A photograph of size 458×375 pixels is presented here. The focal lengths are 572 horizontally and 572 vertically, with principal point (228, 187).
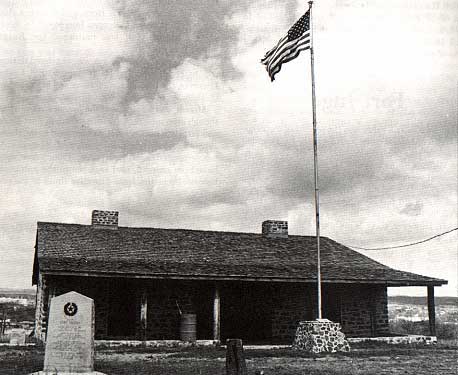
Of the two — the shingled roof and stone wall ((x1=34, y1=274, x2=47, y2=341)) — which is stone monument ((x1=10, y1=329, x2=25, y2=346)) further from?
the shingled roof

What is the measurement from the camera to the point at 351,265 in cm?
2125

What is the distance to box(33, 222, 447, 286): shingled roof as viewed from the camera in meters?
17.5

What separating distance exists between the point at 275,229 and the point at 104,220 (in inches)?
281

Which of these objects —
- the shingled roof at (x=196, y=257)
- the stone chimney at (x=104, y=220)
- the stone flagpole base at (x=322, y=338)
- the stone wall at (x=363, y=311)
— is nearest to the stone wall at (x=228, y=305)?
the stone wall at (x=363, y=311)

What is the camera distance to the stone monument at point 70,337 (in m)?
10.4

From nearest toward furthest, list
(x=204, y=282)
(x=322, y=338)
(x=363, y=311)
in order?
(x=322, y=338) → (x=204, y=282) → (x=363, y=311)

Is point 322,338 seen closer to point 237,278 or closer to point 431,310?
point 237,278

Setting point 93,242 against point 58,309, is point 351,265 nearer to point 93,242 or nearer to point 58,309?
point 93,242

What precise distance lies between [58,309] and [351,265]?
13165 millimetres

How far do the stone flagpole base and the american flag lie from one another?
700 cm

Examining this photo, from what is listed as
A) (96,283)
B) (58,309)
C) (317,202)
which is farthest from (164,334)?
(58,309)

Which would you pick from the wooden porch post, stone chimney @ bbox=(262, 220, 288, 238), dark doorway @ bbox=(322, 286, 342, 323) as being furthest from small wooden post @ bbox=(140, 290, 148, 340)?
stone chimney @ bbox=(262, 220, 288, 238)

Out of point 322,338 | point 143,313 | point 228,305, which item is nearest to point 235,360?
point 322,338

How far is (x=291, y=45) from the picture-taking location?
1609cm
